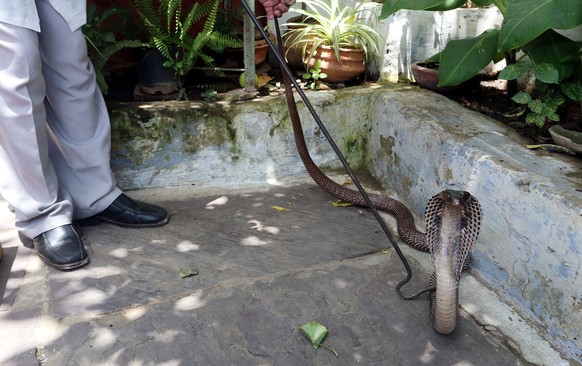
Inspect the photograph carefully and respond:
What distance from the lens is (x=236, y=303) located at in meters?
2.36

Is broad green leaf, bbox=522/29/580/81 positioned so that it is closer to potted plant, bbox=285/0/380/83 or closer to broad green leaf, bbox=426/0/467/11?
broad green leaf, bbox=426/0/467/11

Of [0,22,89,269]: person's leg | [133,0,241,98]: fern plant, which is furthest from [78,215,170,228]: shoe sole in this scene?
[133,0,241,98]: fern plant

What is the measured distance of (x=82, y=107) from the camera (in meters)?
2.68

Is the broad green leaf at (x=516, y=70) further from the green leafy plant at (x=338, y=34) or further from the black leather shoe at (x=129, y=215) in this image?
the black leather shoe at (x=129, y=215)

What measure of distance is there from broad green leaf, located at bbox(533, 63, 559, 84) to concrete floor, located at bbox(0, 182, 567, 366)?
1.05 meters

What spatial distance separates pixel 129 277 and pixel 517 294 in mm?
1790

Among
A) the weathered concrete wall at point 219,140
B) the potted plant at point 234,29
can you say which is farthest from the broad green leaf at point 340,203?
the potted plant at point 234,29

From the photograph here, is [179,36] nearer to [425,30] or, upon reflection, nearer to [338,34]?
[338,34]

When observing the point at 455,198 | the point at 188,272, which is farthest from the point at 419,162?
the point at 188,272

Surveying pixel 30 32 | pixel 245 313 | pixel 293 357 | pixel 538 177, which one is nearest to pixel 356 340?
pixel 293 357

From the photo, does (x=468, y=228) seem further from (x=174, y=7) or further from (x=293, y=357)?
(x=174, y=7)

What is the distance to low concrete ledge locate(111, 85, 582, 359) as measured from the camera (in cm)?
220

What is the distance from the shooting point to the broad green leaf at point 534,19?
96.0 inches

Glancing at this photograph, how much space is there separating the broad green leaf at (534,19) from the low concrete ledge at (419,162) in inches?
21.4
